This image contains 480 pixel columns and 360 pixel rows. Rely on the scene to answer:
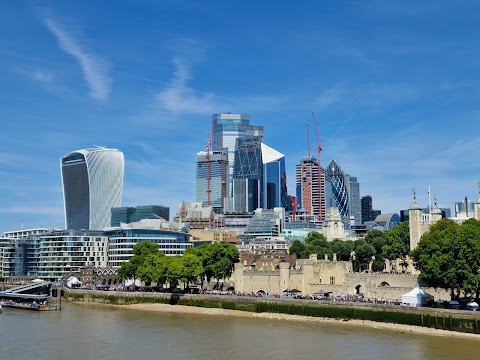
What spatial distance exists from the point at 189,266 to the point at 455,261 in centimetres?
5099

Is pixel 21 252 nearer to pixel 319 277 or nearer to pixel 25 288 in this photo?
pixel 25 288

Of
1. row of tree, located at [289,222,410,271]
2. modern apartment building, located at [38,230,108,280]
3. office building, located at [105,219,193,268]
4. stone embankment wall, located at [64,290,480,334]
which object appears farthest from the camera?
office building, located at [105,219,193,268]

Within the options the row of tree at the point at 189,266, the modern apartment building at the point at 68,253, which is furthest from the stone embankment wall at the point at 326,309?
the modern apartment building at the point at 68,253

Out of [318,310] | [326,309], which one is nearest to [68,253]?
[318,310]

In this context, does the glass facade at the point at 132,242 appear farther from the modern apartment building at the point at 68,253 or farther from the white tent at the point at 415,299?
the white tent at the point at 415,299

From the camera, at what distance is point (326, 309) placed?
8294 cm

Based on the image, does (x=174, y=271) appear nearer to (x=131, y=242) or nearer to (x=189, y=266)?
(x=189, y=266)

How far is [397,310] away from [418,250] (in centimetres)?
1406

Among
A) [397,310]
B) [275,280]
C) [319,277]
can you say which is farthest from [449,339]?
[275,280]

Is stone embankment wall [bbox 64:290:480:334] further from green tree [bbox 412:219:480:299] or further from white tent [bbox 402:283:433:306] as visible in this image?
green tree [bbox 412:219:480:299]

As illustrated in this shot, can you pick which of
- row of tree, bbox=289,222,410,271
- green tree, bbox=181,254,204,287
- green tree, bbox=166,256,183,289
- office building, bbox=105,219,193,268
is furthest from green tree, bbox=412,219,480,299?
office building, bbox=105,219,193,268

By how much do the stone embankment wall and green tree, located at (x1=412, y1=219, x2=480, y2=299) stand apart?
16.8 ft

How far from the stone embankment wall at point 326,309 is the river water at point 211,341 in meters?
3.12

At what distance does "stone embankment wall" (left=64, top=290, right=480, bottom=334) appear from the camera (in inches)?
2724
